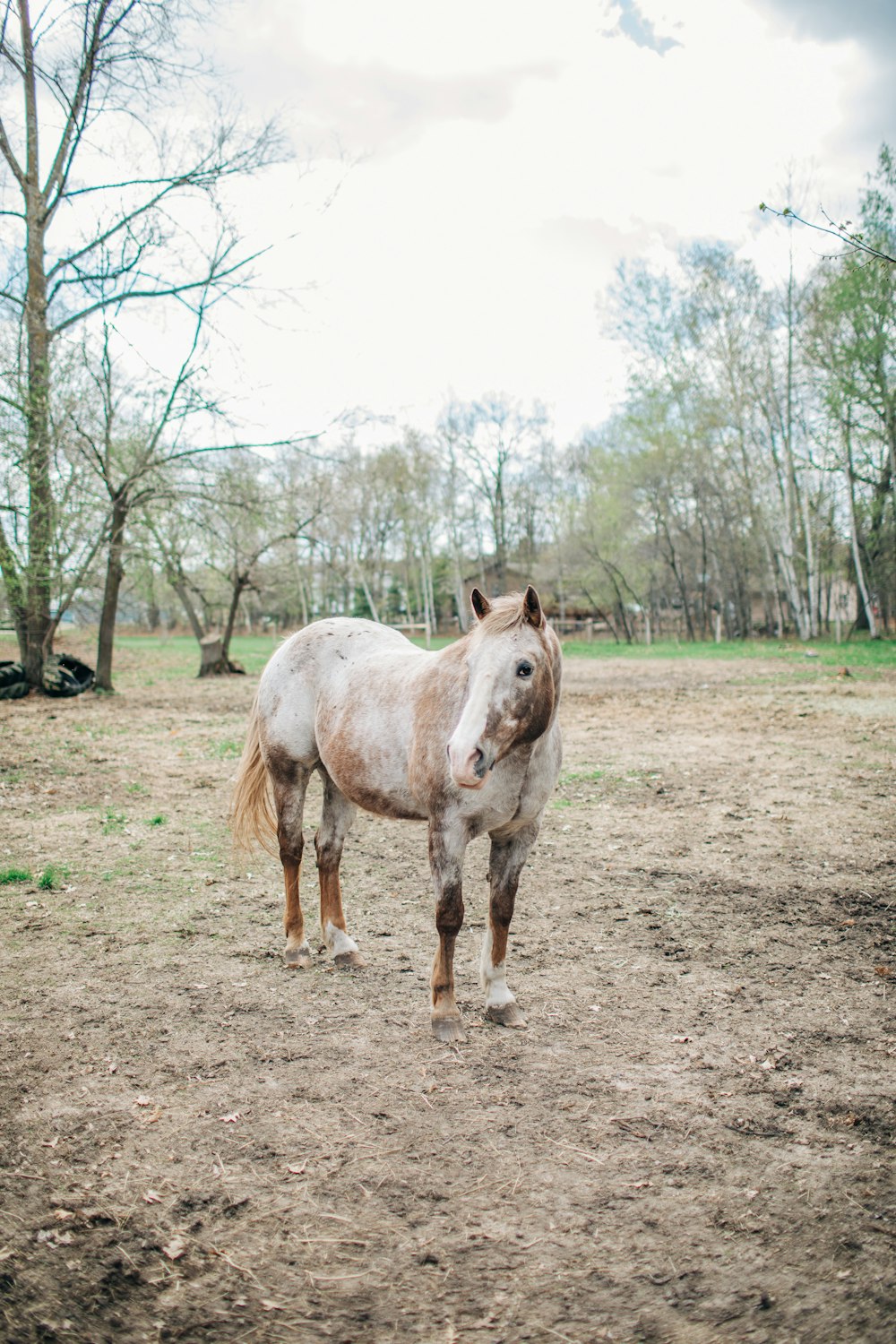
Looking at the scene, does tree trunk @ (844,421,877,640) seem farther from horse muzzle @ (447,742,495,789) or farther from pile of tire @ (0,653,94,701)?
horse muzzle @ (447,742,495,789)

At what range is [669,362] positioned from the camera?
3206 centimetres

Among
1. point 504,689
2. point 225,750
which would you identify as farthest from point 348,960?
point 225,750

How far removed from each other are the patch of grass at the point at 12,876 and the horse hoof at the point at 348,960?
258cm

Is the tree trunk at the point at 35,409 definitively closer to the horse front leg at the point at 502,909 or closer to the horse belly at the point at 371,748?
the horse belly at the point at 371,748

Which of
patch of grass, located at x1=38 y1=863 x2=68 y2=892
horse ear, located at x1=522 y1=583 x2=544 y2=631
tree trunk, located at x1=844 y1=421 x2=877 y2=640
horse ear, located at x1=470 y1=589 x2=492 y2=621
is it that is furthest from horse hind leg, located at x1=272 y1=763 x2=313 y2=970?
tree trunk, located at x1=844 y1=421 x2=877 y2=640

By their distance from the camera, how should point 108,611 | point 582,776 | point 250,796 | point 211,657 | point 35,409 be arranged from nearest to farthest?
1. point 250,796
2. point 582,776
3. point 35,409
4. point 108,611
5. point 211,657

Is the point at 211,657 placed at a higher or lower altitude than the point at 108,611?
lower

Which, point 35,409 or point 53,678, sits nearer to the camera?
point 35,409

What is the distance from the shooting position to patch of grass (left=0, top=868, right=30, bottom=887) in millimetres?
5375

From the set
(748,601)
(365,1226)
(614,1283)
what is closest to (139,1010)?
(365,1226)

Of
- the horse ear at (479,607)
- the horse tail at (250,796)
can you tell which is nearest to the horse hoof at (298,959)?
the horse tail at (250,796)

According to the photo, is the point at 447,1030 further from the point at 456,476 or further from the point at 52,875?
the point at 456,476

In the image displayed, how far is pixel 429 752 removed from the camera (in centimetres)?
344

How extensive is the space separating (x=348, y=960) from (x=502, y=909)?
108 cm
